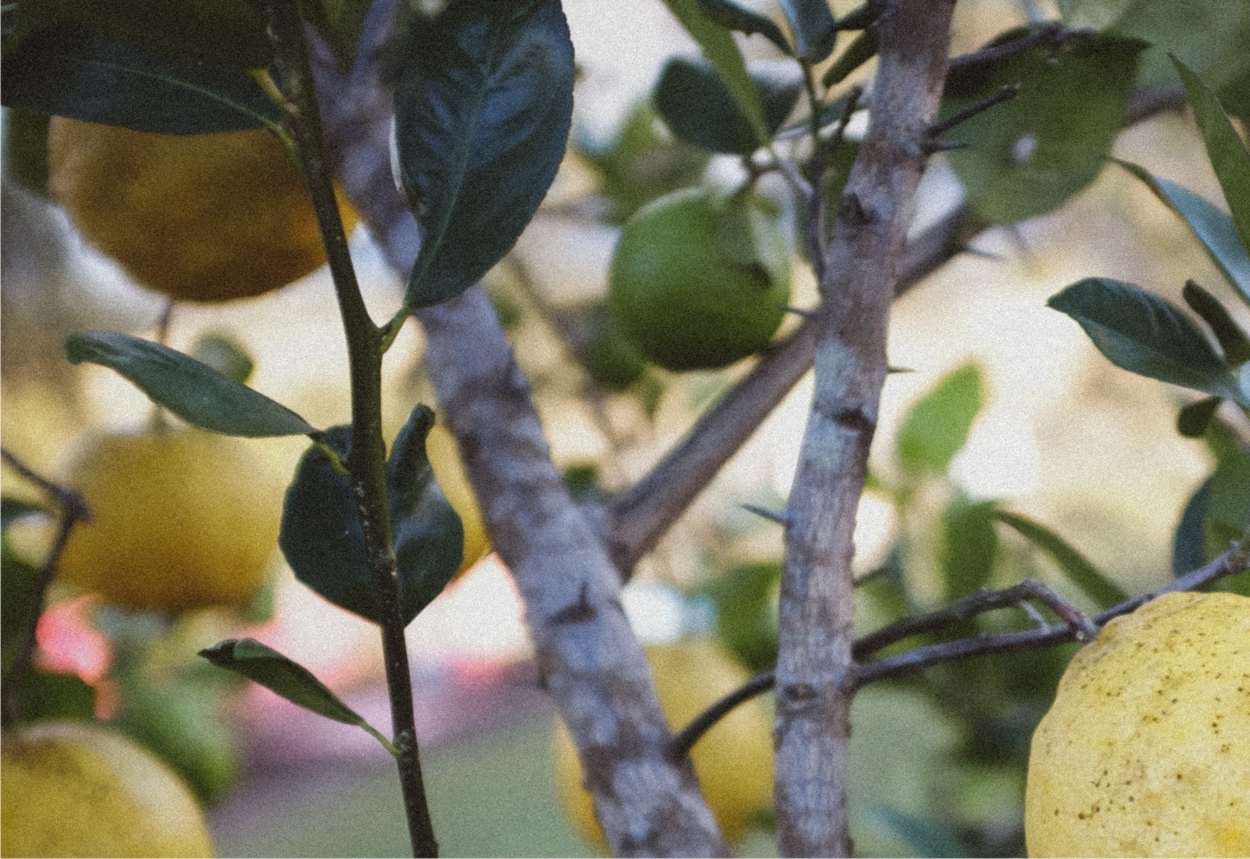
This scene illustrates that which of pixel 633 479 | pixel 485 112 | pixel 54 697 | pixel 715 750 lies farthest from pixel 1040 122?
pixel 633 479

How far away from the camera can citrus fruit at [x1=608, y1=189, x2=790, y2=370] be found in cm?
55

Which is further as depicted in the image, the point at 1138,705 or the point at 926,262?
the point at 926,262

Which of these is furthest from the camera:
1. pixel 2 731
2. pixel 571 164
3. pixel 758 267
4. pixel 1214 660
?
pixel 571 164

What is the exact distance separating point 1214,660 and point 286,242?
0.35 m

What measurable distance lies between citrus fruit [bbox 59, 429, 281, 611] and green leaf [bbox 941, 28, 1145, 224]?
0.38 meters

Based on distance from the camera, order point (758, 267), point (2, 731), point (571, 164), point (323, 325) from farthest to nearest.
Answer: point (323, 325) → point (571, 164) → point (758, 267) → point (2, 731)

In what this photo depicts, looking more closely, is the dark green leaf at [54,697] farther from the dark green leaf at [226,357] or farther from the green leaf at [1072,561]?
the green leaf at [1072,561]

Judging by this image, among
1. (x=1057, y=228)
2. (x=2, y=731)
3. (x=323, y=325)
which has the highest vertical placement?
(x=2, y=731)

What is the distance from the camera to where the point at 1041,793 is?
27cm

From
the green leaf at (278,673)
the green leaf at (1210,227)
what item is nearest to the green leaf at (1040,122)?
the green leaf at (1210,227)

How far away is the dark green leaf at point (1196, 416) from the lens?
391 millimetres

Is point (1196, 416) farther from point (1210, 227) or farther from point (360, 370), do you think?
point (360, 370)

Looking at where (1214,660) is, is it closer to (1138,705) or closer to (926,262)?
(1138,705)

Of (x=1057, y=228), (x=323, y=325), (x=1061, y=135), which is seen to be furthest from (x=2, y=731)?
(x=1057, y=228)
